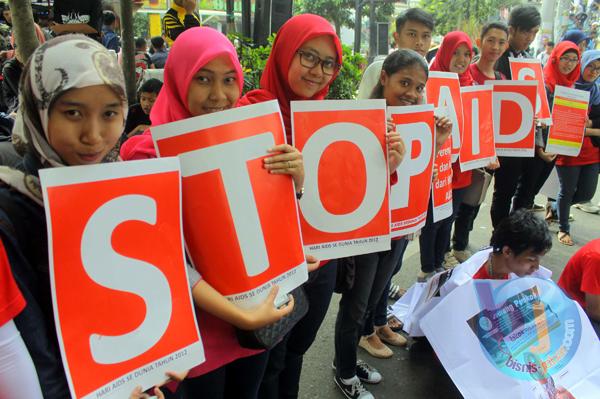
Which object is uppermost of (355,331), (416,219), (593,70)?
(593,70)

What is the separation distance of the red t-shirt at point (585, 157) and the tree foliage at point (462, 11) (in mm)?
14336

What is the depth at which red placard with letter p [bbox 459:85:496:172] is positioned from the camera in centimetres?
279

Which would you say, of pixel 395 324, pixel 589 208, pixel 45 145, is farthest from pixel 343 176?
pixel 589 208

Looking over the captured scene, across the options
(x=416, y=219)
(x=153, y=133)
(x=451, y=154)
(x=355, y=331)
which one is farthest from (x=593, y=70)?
(x=153, y=133)

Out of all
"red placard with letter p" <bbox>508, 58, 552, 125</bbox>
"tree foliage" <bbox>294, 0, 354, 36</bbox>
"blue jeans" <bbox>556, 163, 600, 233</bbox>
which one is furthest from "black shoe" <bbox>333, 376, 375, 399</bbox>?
"tree foliage" <bbox>294, 0, 354, 36</bbox>

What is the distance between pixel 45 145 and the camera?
95 cm

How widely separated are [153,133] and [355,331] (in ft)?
4.81

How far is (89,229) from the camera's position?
0.95 metres

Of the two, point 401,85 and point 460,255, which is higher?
point 401,85

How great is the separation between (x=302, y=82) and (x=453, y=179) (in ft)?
5.89

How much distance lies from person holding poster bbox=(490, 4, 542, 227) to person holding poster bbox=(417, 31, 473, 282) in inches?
23.6

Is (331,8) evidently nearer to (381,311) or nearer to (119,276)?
(381,311)

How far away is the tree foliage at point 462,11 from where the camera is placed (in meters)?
18.6

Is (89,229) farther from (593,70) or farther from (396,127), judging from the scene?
(593,70)
